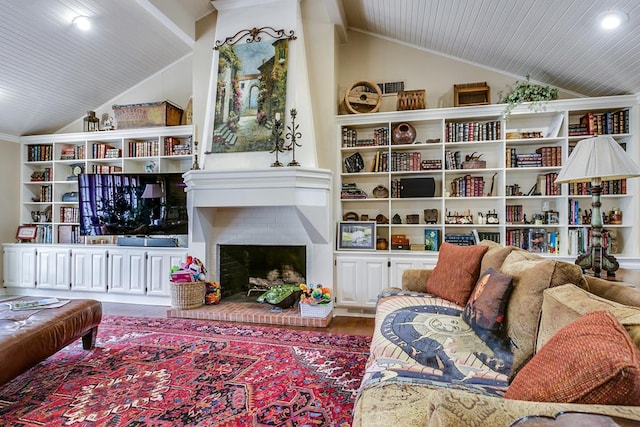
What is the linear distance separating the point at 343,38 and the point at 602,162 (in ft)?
10.5

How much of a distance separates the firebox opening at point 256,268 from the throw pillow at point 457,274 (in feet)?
6.02

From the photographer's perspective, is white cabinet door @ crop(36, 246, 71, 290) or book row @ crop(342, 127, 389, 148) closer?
book row @ crop(342, 127, 389, 148)

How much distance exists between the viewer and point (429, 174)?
400 centimetres

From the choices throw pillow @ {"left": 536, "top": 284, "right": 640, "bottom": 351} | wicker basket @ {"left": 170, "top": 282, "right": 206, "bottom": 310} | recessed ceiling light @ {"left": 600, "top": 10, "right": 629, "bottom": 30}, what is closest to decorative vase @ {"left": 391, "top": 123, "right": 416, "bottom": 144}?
recessed ceiling light @ {"left": 600, "top": 10, "right": 629, "bottom": 30}

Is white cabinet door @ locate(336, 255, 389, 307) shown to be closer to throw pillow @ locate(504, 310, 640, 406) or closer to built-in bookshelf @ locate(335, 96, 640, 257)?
built-in bookshelf @ locate(335, 96, 640, 257)

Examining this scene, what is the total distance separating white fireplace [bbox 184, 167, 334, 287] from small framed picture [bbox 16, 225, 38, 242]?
2.66m

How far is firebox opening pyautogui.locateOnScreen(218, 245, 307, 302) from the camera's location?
165 inches

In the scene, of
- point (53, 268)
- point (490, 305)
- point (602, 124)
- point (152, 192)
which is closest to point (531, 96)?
point (602, 124)

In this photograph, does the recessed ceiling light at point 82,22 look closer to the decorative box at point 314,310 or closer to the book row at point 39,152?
the book row at point 39,152

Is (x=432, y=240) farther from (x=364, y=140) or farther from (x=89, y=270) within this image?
(x=89, y=270)

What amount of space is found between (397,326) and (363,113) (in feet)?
8.85

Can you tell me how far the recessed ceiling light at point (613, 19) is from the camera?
235cm

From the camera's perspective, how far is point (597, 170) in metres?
1.95

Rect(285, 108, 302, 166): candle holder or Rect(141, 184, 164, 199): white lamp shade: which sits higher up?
Rect(285, 108, 302, 166): candle holder
